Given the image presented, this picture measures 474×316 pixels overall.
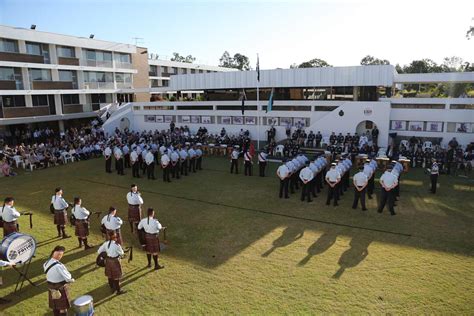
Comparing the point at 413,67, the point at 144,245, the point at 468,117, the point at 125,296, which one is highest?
the point at 413,67

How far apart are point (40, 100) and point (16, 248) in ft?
91.1

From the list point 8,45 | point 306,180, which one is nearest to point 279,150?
point 306,180

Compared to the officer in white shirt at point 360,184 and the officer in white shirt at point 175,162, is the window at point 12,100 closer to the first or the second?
the officer in white shirt at point 175,162

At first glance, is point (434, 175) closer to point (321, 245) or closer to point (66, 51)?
point (321, 245)

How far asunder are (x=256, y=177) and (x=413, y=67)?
53.1 metres

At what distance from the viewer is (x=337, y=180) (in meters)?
12.5

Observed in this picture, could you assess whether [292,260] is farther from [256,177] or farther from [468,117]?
[468,117]

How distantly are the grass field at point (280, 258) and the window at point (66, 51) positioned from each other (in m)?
22.8

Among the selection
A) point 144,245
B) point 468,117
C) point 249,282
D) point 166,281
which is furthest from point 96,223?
point 468,117

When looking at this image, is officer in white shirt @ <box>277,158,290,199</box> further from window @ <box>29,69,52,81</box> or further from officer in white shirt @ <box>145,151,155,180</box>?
window @ <box>29,69,52,81</box>

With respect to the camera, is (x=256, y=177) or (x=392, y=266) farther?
(x=256, y=177)

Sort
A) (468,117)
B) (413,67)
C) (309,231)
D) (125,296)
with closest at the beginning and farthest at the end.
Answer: (125,296) → (309,231) → (468,117) → (413,67)

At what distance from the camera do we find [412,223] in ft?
36.5

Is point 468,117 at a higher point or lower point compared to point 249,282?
higher
